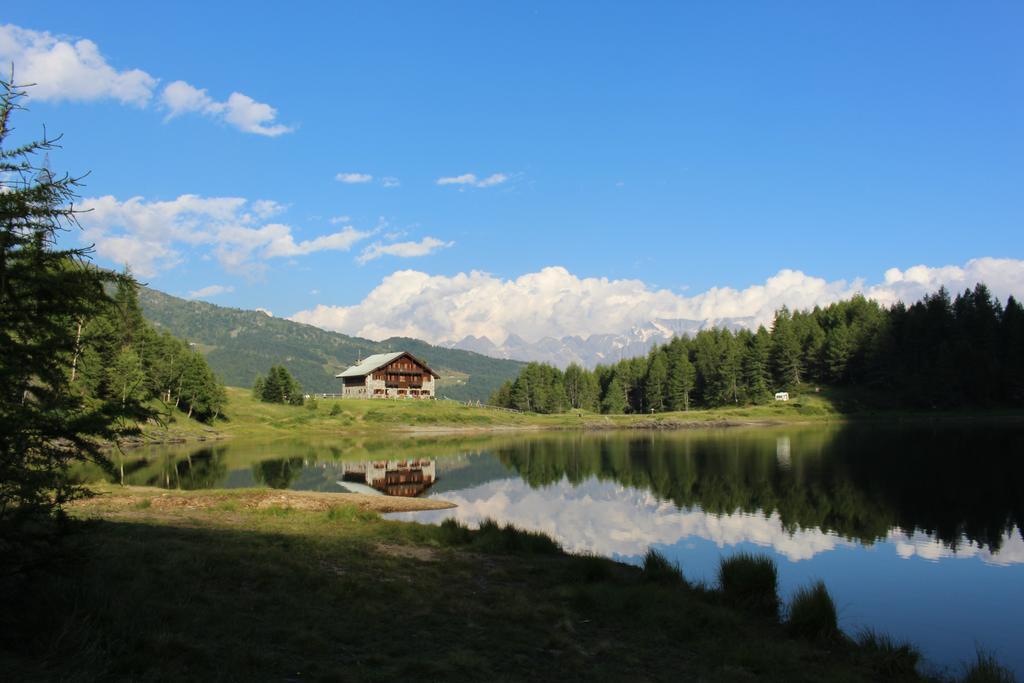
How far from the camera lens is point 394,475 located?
53281 mm

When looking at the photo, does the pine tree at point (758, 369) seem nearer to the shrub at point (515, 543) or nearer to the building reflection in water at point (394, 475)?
the building reflection in water at point (394, 475)

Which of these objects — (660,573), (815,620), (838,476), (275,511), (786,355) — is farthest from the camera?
(786,355)

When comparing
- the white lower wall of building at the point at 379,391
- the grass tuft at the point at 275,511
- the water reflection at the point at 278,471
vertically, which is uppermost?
the white lower wall of building at the point at 379,391

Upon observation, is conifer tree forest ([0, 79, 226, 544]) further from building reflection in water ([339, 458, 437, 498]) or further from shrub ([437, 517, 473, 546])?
building reflection in water ([339, 458, 437, 498])

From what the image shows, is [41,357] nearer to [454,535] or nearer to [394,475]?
[454,535]

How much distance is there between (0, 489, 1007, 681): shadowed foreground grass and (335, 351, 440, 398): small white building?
115810mm

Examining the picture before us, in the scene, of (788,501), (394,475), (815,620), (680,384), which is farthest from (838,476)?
(680,384)

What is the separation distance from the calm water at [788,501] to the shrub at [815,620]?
2.47 m

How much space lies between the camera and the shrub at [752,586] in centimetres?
1531

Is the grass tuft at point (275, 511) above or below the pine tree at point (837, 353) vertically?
below

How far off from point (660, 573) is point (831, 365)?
133005 millimetres

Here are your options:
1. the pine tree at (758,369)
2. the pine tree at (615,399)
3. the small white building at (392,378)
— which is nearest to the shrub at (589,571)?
the small white building at (392,378)

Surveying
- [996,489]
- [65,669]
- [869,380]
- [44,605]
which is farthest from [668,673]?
[869,380]

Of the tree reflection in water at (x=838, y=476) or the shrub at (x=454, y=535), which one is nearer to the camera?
the shrub at (x=454, y=535)
